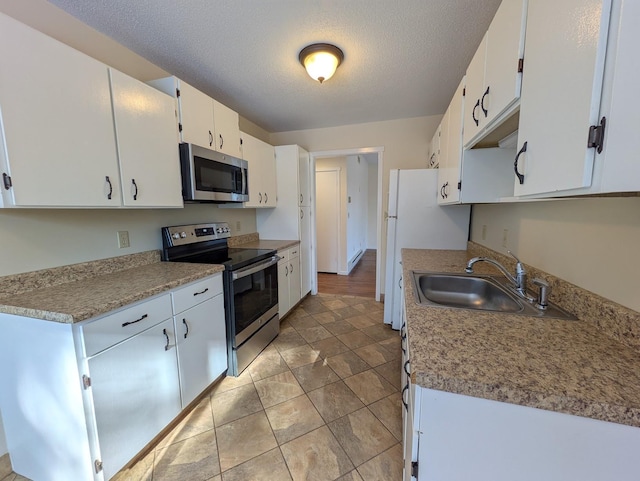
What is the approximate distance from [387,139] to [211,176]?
2.34 m

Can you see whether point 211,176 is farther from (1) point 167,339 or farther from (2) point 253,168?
(1) point 167,339

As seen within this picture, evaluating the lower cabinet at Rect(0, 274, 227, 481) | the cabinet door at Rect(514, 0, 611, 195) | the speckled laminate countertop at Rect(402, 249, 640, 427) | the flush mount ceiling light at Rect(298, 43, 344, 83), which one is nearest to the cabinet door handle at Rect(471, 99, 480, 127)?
the cabinet door at Rect(514, 0, 611, 195)

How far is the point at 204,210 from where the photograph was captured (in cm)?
247

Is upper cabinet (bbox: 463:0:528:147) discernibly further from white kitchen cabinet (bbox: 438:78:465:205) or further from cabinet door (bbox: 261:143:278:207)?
cabinet door (bbox: 261:143:278:207)

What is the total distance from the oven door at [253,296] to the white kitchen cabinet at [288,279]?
0.59ft

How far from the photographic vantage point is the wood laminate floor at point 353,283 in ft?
13.1

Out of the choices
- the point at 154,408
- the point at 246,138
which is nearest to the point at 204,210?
the point at 246,138

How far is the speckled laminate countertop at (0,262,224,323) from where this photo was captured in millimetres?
1034

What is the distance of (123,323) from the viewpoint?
3.92 feet

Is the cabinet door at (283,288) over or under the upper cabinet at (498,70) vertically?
under

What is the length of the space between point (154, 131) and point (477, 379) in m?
2.02

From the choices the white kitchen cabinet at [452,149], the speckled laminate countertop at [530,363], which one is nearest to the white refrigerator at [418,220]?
the white kitchen cabinet at [452,149]

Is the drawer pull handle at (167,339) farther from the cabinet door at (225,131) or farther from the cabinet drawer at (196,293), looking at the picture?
the cabinet door at (225,131)

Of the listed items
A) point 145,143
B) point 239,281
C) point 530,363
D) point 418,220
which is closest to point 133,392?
point 239,281
